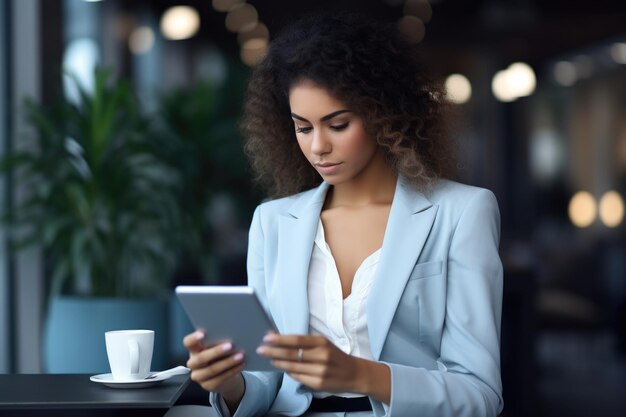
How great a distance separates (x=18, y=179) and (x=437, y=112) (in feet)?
10.7

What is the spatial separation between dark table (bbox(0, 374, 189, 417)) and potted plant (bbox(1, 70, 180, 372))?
2718 millimetres

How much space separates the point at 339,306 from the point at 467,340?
0.30 m

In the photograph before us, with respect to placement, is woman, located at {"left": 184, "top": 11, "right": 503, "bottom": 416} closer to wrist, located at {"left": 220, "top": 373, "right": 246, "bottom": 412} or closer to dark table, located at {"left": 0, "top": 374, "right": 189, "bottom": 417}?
wrist, located at {"left": 220, "top": 373, "right": 246, "bottom": 412}

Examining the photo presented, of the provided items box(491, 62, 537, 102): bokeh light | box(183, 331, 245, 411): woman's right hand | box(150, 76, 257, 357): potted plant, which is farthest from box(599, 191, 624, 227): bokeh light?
box(183, 331, 245, 411): woman's right hand

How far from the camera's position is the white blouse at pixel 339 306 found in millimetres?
2088

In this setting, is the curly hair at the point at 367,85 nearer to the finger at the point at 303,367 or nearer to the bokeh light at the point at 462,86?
the finger at the point at 303,367

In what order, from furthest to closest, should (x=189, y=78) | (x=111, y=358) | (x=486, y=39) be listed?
(x=189, y=78) → (x=486, y=39) → (x=111, y=358)

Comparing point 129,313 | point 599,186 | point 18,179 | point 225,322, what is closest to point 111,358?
point 225,322

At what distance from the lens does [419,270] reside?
6.82 feet

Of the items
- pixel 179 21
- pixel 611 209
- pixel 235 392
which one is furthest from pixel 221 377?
pixel 611 209

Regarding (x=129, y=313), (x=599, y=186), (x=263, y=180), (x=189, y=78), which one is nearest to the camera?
(x=263, y=180)

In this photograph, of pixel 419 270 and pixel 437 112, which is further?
pixel 437 112

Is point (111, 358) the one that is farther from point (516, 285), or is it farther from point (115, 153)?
point (516, 285)

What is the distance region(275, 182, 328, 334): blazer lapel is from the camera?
2.11 metres
